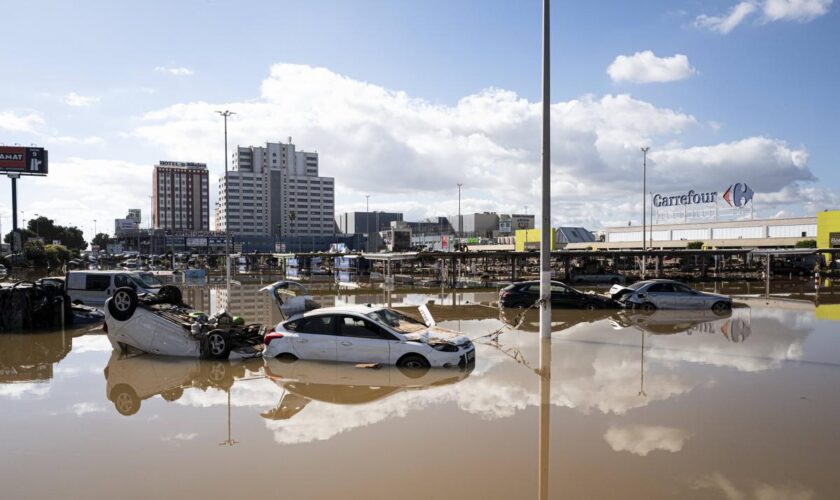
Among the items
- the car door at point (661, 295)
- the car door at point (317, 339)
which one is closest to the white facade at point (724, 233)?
the car door at point (661, 295)

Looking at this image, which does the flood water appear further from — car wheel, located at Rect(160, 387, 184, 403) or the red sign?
the red sign

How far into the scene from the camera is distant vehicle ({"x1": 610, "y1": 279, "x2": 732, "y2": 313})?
20125mm

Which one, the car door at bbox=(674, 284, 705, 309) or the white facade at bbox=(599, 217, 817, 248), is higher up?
the white facade at bbox=(599, 217, 817, 248)

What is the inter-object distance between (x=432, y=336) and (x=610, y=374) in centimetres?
356

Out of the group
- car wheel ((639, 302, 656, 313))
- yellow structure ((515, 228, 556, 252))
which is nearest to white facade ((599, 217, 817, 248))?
yellow structure ((515, 228, 556, 252))

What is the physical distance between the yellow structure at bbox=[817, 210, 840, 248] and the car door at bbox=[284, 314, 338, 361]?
46.7 m

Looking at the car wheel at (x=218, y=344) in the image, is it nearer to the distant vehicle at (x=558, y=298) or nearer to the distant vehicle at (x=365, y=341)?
the distant vehicle at (x=365, y=341)

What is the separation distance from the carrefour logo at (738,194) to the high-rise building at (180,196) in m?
140

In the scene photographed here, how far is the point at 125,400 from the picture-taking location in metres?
9.33

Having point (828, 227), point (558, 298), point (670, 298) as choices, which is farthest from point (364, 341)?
point (828, 227)

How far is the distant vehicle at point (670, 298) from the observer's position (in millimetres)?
20125

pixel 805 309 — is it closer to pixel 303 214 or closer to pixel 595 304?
pixel 595 304

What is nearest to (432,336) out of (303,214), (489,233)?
(489,233)

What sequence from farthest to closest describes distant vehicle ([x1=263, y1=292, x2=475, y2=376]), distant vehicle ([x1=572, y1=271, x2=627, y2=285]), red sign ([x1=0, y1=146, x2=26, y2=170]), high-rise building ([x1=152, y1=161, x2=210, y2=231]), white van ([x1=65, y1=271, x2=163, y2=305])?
high-rise building ([x1=152, y1=161, x2=210, y2=231]), red sign ([x1=0, y1=146, x2=26, y2=170]), distant vehicle ([x1=572, y1=271, x2=627, y2=285]), white van ([x1=65, y1=271, x2=163, y2=305]), distant vehicle ([x1=263, y1=292, x2=475, y2=376])
